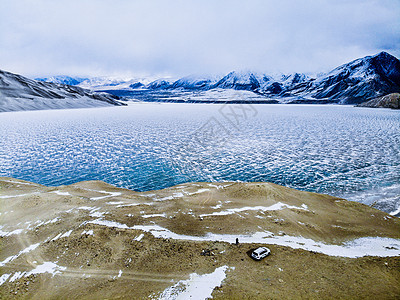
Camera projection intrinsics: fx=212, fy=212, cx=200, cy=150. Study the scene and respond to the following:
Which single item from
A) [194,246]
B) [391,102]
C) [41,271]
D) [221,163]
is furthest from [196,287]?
[391,102]

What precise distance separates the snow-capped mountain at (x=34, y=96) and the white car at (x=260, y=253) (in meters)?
173

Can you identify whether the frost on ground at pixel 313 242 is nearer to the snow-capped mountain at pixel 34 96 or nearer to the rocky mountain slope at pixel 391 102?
the snow-capped mountain at pixel 34 96

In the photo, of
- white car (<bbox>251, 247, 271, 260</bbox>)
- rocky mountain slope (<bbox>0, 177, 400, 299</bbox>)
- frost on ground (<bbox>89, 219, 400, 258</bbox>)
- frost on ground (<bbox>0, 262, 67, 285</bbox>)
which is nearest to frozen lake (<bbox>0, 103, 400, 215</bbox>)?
rocky mountain slope (<bbox>0, 177, 400, 299</bbox>)

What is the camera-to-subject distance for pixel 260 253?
10.3 m

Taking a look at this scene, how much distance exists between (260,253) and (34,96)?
641 feet

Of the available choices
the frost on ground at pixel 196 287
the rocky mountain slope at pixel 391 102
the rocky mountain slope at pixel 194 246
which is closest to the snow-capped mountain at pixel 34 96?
the rocky mountain slope at pixel 194 246

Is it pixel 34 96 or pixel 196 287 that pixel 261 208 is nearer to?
pixel 196 287

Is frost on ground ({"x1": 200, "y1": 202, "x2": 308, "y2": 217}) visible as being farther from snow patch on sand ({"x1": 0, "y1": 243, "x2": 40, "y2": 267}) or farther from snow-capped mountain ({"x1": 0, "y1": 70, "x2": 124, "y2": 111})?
snow-capped mountain ({"x1": 0, "y1": 70, "x2": 124, "y2": 111})

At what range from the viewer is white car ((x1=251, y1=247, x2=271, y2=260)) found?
10.1 metres

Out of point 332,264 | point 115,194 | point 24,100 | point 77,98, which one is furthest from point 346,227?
point 77,98

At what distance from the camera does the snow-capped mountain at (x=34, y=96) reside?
140 m

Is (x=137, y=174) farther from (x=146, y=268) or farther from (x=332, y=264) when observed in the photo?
(x=332, y=264)

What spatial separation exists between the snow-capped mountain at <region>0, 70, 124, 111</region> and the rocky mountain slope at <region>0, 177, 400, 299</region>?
533ft

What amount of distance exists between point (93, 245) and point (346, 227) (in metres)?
15.1
